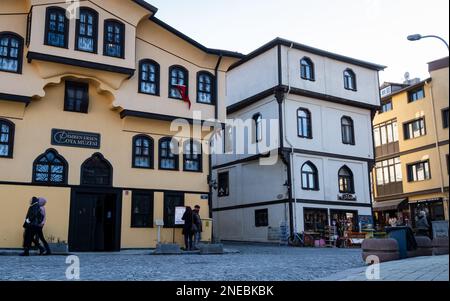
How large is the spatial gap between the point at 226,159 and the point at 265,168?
4.21 m

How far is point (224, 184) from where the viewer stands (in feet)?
109

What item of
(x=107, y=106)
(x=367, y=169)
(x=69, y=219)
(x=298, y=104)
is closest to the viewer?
(x=69, y=219)

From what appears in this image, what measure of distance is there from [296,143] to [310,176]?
2.17 metres

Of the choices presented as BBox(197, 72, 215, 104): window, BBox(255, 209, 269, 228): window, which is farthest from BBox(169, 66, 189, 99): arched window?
BBox(255, 209, 269, 228): window

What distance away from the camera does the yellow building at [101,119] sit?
1852 cm

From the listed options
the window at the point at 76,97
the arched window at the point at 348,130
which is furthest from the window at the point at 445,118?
the arched window at the point at 348,130

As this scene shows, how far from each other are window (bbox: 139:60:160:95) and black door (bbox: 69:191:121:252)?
4.68 m

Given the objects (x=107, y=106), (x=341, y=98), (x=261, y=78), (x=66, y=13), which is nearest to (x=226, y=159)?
(x=261, y=78)

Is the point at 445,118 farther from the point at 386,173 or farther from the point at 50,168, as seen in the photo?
the point at 386,173

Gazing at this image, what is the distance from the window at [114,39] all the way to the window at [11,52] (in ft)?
10.5

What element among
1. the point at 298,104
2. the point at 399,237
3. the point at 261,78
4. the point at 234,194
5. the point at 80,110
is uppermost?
the point at 261,78

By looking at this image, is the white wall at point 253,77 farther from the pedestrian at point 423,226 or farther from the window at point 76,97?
the pedestrian at point 423,226

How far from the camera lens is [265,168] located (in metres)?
29.7

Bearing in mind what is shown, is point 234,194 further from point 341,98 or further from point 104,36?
point 104,36
